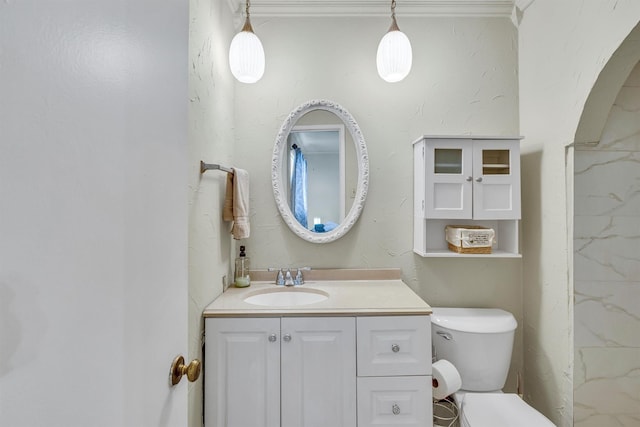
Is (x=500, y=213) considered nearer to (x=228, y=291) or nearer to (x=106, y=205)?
(x=228, y=291)

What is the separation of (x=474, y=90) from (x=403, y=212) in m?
0.86

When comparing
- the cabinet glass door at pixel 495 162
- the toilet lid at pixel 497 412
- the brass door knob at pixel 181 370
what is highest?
the cabinet glass door at pixel 495 162

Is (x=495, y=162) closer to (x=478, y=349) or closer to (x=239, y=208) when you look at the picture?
(x=478, y=349)

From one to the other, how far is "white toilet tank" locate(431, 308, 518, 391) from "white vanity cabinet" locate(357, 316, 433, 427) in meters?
0.29

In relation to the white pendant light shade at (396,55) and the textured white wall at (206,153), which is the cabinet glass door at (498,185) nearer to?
the white pendant light shade at (396,55)

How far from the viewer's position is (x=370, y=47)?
1.88 metres

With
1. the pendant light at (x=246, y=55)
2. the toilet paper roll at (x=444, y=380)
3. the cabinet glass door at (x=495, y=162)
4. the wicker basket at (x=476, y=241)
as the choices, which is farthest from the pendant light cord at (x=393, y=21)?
the toilet paper roll at (x=444, y=380)

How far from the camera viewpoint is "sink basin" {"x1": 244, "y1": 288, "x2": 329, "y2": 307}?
1690mm

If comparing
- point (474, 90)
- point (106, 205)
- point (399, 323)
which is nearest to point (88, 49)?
point (106, 205)

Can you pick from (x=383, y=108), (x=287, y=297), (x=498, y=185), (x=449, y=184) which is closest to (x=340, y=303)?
(x=287, y=297)

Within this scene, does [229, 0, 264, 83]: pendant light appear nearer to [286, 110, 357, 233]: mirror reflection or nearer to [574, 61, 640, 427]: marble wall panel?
[286, 110, 357, 233]: mirror reflection

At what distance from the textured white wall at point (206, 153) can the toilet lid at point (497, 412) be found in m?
1.17

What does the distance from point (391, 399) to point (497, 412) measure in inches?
17.8

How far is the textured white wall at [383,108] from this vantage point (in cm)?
187
